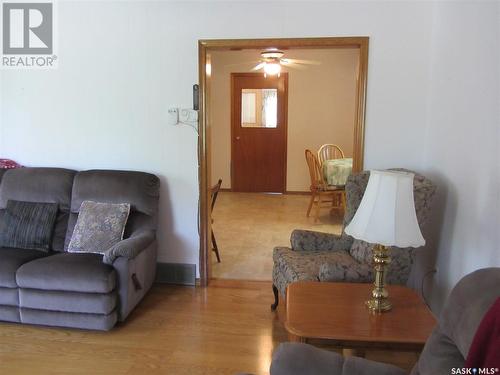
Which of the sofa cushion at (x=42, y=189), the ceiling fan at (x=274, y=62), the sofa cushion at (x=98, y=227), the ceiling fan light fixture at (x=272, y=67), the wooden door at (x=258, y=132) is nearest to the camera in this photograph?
the sofa cushion at (x=98, y=227)

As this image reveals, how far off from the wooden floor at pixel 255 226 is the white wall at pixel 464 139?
157 cm

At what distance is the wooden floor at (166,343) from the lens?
239 cm

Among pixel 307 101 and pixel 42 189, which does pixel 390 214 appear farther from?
pixel 307 101

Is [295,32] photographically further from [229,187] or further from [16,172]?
[229,187]

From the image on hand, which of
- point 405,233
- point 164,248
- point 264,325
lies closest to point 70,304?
point 164,248

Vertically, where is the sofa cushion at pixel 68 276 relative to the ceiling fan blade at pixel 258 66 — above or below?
below

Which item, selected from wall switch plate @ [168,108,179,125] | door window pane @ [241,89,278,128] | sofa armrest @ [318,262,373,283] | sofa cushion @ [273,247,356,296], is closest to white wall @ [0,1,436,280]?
wall switch plate @ [168,108,179,125]

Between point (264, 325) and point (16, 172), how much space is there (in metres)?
2.21

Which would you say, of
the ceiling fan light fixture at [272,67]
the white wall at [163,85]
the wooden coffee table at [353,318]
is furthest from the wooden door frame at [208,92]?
the ceiling fan light fixture at [272,67]

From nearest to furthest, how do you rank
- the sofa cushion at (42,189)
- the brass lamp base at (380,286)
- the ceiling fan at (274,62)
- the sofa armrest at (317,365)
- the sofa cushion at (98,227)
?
the sofa armrest at (317,365) → the brass lamp base at (380,286) → the sofa cushion at (98,227) → the sofa cushion at (42,189) → the ceiling fan at (274,62)

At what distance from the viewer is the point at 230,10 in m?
3.22

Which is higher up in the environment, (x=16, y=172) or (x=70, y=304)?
(x=16, y=172)

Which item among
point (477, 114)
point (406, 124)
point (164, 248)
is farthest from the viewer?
point (164, 248)

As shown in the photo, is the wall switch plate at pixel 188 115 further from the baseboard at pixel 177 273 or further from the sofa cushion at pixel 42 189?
the baseboard at pixel 177 273
